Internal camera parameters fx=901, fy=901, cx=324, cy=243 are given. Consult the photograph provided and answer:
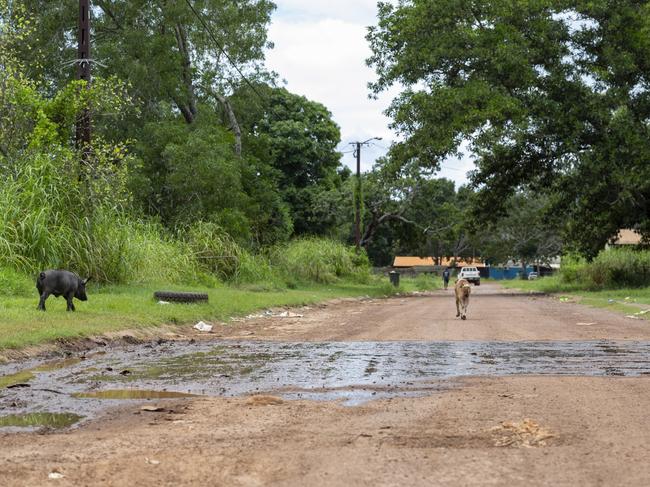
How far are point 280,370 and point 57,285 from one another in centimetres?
628

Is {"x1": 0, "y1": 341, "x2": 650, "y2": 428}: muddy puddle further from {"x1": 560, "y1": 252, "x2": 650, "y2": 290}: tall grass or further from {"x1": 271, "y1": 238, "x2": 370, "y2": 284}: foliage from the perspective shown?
{"x1": 560, "y1": 252, "x2": 650, "y2": 290}: tall grass

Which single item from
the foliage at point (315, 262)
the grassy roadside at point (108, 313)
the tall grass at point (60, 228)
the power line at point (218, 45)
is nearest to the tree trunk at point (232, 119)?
the power line at point (218, 45)

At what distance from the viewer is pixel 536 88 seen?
37656mm

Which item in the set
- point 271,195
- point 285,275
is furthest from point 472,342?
point 271,195

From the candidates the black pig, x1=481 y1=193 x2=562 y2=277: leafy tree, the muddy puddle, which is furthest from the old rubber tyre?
x1=481 y1=193 x2=562 y2=277: leafy tree

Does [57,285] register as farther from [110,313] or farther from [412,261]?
[412,261]

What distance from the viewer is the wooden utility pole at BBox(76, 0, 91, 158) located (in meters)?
23.2

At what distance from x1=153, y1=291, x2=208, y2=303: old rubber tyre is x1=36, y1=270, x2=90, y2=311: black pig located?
12.3 feet

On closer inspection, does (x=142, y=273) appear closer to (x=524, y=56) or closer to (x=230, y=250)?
(x=230, y=250)

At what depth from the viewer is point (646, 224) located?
1545 inches

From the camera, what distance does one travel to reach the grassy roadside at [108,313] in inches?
529

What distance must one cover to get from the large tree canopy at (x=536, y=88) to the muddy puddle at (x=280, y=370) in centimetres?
2254

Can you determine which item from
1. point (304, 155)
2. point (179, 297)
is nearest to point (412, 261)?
point (304, 155)

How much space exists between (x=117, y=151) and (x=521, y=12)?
21067 millimetres
